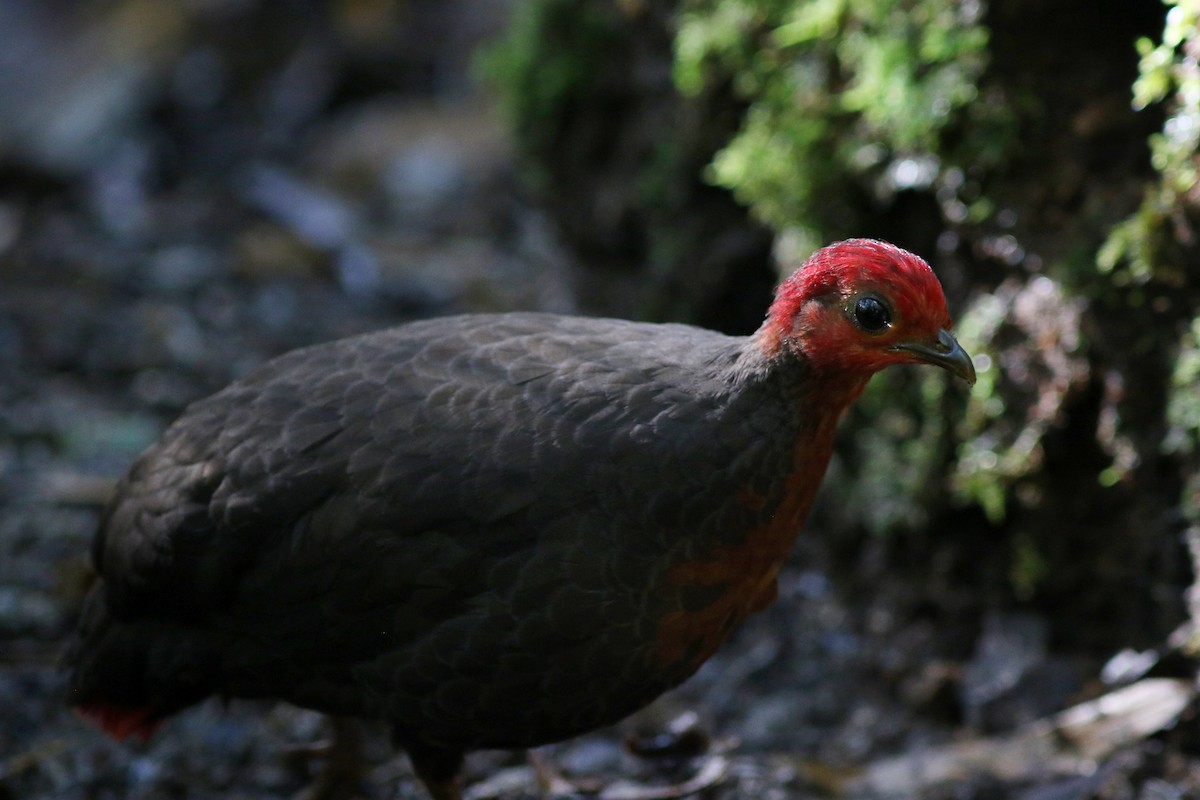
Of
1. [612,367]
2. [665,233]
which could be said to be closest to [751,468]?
[612,367]

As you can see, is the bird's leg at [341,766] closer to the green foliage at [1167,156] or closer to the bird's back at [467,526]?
the bird's back at [467,526]

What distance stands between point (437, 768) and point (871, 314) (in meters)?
1.61

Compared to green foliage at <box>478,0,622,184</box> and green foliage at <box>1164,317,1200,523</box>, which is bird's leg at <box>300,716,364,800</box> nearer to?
green foliage at <box>1164,317,1200,523</box>

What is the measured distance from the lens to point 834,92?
4.50 meters

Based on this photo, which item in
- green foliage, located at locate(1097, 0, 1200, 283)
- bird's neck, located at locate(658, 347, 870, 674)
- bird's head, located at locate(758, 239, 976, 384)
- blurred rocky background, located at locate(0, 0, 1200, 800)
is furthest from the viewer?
blurred rocky background, located at locate(0, 0, 1200, 800)

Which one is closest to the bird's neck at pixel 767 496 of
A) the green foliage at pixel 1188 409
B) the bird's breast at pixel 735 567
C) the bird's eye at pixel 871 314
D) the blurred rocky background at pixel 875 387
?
the bird's breast at pixel 735 567

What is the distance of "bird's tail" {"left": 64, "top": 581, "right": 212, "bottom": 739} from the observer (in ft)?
10.9

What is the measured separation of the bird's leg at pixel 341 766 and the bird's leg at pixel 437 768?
0.59m

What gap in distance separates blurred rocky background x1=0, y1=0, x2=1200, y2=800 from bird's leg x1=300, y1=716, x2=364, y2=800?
0.19 meters

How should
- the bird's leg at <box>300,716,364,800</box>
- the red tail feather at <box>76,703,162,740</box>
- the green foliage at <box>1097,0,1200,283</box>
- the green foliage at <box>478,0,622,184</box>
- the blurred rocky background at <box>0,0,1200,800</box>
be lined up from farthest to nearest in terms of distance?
1. the green foliage at <box>478,0,622,184</box>
2. the bird's leg at <box>300,716,364,800</box>
3. the blurred rocky background at <box>0,0,1200,800</box>
4. the red tail feather at <box>76,703,162,740</box>
5. the green foliage at <box>1097,0,1200,283</box>

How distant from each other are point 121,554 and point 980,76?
9.53 feet

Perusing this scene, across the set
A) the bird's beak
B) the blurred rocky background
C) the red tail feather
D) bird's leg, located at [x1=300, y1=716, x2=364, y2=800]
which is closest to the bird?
the bird's beak

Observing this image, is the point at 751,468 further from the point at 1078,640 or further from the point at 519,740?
the point at 1078,640

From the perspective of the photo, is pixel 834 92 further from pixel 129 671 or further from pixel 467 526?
pixel 129 671
